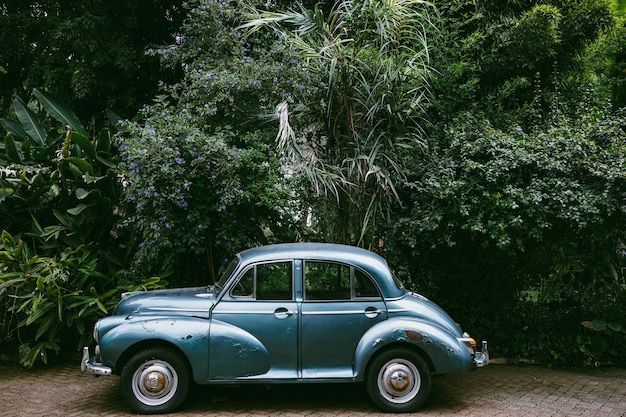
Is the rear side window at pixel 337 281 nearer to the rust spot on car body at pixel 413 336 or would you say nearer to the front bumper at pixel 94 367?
the rust spot on car body at pixel 413 336

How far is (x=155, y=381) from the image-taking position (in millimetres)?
5172

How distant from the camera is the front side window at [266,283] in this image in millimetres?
5383

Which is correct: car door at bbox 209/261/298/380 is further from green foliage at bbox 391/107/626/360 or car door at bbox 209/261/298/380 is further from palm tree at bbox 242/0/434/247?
green foliage at bbox 391/107/626/360

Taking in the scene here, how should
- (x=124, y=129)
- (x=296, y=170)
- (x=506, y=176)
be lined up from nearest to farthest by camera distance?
(x=506, y=176) → (x=296, y=170) → (x=124, y=129)

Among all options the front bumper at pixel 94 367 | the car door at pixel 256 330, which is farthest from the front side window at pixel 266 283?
the front bumper at pixel 94 367

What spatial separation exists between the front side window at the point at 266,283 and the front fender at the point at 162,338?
0.50m

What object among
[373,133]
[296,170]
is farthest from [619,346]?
[296,170]

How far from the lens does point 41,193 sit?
7.38m

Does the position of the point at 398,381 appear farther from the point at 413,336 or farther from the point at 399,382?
the point at 413,336

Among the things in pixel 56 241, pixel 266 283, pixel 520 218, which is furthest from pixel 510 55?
pixel 56 241

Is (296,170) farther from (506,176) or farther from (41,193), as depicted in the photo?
(41,193)

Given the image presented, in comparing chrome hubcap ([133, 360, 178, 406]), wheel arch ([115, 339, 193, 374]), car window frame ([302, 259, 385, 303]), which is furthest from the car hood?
car window frame ([302, 259, 385, 303])

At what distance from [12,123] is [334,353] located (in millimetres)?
6411

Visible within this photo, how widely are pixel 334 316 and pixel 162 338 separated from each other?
162 cm
